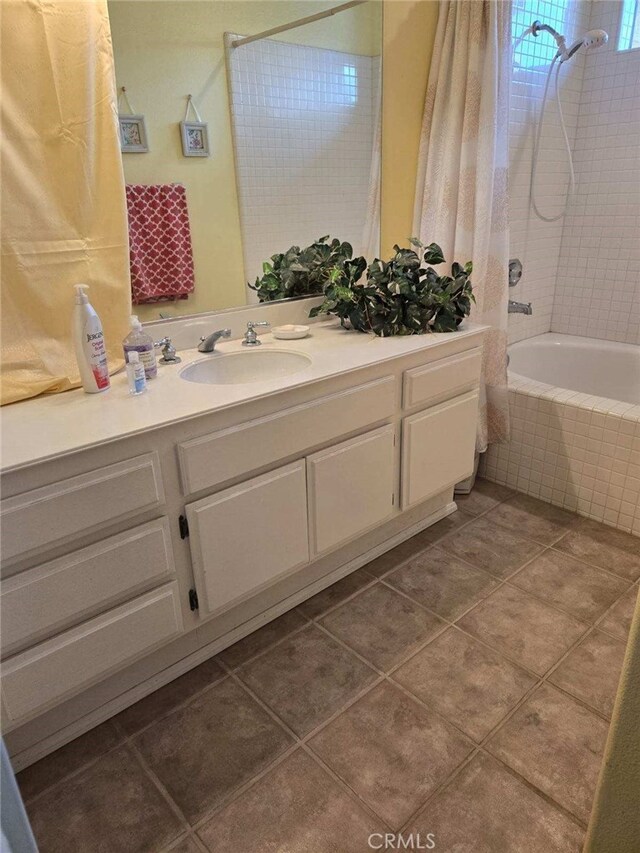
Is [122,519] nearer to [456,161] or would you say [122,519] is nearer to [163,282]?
[163,282]

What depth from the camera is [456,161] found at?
224 cm

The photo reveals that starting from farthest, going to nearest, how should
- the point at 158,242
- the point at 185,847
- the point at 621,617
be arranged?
the point at 621,617, the point at 158,242, the point at 185,847

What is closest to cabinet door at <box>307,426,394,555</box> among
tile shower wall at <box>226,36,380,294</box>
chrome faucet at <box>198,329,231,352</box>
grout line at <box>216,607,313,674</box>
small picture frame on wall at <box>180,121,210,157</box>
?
grout line at <box>216,607,313,674</box>

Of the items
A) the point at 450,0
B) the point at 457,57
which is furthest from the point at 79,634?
the point at 450,0

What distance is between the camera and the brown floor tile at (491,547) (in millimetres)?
2102

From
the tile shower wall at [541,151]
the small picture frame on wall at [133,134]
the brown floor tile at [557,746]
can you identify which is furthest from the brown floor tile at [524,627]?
the small picture frame on wall at [133,134]

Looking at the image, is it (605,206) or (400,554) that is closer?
(400,554)

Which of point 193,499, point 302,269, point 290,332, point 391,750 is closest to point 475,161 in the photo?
point 302,269

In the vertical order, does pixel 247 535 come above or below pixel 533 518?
above

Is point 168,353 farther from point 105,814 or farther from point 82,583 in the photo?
point 105,814

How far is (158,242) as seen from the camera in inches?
67.5

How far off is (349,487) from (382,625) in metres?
0.45

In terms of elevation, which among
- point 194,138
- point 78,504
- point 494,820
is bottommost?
point 494,820

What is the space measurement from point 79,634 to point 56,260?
0.91m
